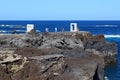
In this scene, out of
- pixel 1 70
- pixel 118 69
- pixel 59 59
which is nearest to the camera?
pixel 1 70

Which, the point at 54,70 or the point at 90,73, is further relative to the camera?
the point at 90,73

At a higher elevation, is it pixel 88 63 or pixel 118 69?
pixel 88 63

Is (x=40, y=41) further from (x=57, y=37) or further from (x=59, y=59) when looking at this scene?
(x=59, y=59)

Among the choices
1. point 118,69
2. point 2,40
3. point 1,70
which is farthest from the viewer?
point 118,69

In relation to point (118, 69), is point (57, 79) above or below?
above

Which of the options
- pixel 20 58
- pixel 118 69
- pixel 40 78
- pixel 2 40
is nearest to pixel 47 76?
pixel 40 78

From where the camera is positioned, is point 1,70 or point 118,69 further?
point 118,69

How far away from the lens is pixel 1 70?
23438mm

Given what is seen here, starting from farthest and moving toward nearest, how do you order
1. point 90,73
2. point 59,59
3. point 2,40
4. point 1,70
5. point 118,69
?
point 118,69
point 2,40
point 90,73
point 59,59
point 1,70

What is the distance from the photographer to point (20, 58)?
83.7 feet

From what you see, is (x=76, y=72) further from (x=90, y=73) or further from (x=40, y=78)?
(x=40, y=78)

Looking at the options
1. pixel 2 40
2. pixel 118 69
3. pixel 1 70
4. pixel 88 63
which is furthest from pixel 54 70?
pixel 118 69

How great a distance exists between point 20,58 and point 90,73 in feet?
14.4

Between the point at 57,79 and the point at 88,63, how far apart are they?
16.8 ft
